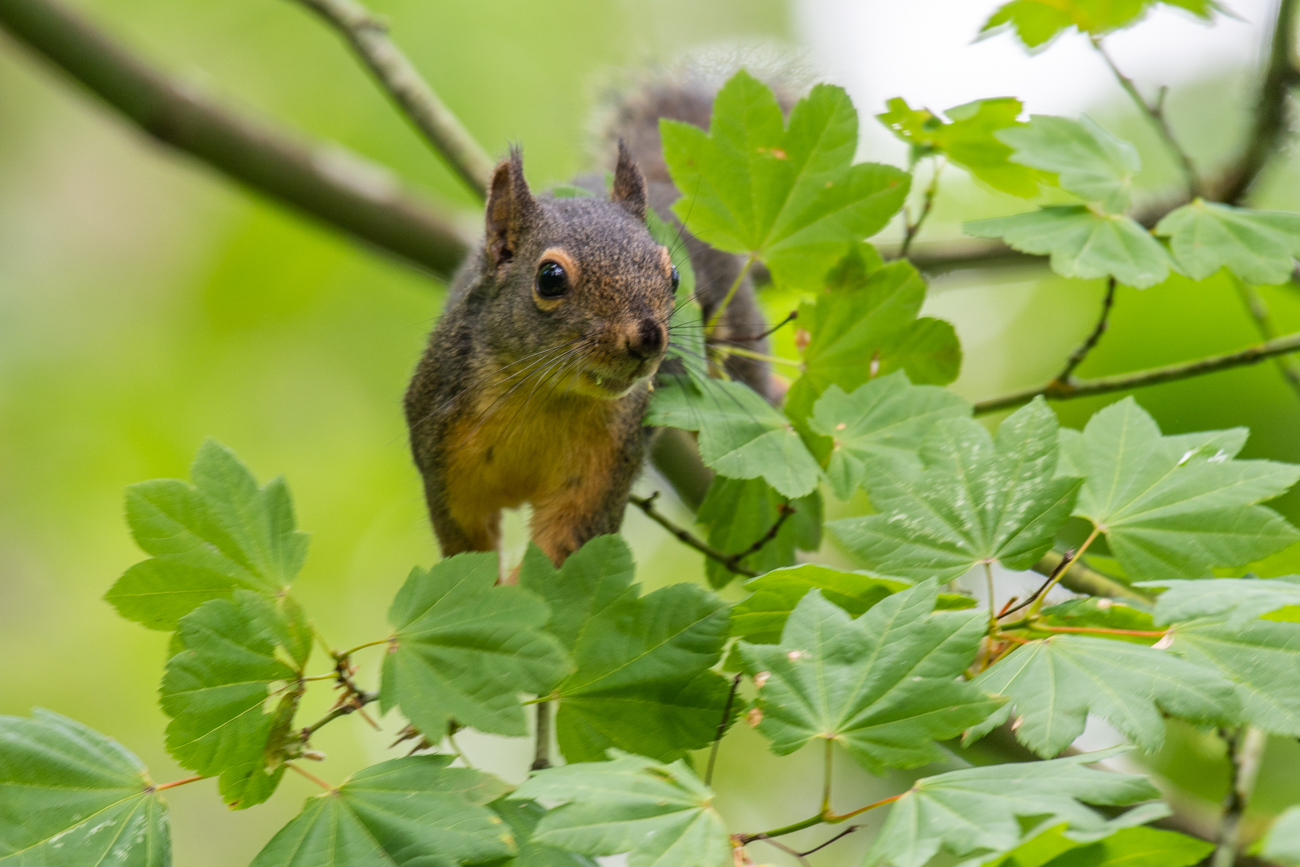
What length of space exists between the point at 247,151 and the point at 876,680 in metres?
3.24

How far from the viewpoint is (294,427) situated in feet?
22.5

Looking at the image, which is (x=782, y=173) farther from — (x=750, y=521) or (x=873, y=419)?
(x=750, y=521)

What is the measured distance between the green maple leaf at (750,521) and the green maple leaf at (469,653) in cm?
61

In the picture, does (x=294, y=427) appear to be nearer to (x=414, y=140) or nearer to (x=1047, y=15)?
(x=414, y=140)

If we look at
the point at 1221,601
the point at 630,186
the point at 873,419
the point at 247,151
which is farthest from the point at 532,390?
the point at 247,151

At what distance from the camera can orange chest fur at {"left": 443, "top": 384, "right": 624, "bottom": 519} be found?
221 cm

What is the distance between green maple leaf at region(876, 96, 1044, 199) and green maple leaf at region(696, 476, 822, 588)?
26.2 inches

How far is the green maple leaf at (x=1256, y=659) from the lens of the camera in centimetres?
113

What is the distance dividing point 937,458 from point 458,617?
2.09 ft

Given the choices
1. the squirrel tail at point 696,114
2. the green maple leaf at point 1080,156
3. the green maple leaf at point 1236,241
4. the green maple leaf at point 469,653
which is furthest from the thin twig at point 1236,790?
the squirrel tail at point 696,114

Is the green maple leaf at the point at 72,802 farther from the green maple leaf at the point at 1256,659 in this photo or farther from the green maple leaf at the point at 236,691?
the green maple leaf at the point at 1256,659

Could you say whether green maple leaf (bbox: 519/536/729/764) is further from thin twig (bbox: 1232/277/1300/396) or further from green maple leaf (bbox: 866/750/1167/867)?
thin twig (bbox: 1232/277/1300/396)

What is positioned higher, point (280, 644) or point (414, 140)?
point (414, 140)

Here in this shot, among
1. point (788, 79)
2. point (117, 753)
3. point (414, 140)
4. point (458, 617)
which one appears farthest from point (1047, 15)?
point (414, 140)
